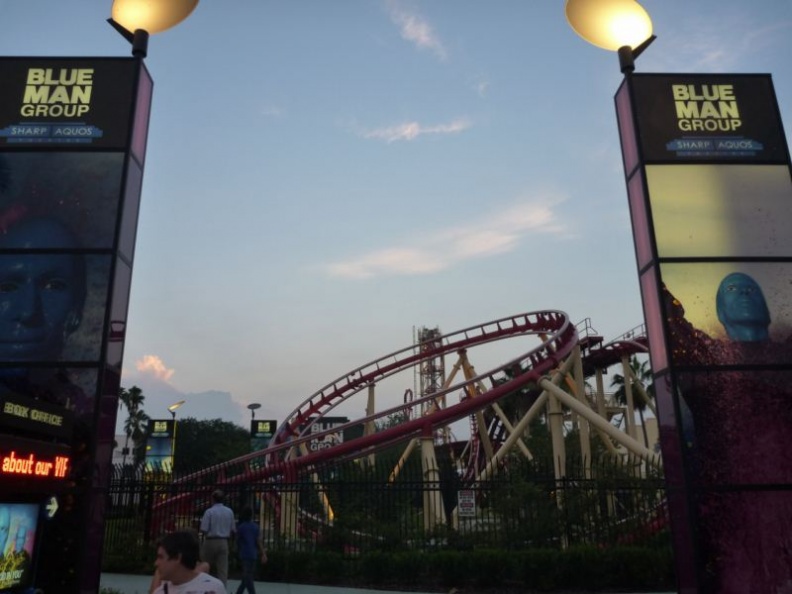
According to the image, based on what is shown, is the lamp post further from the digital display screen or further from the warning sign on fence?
the digital display screen

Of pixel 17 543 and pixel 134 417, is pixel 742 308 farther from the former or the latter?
pixel 134 417

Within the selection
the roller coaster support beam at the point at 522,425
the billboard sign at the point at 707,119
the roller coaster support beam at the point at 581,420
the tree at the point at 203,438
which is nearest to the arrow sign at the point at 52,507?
the billboard sign at the point at 707,119

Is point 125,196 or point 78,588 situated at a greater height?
point 125,196

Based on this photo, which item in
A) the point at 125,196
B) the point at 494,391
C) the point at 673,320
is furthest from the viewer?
the point at 494,391

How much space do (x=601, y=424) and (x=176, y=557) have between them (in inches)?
759

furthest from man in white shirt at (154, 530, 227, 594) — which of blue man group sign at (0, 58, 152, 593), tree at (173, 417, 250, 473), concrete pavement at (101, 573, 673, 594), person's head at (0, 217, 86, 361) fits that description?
tree at (173, 417, 250, 473)

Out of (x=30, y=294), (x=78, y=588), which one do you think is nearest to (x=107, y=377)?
(x=30, y=294)

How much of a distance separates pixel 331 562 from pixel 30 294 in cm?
826

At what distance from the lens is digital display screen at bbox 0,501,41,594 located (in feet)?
20.5

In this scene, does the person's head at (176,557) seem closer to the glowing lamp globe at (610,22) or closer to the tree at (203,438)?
the glowing lamp globe at (610,22)

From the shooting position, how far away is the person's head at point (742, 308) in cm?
814

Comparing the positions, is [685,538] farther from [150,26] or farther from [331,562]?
[150,26]

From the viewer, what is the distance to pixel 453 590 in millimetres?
12000

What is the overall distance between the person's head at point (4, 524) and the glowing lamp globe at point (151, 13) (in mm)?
6286
